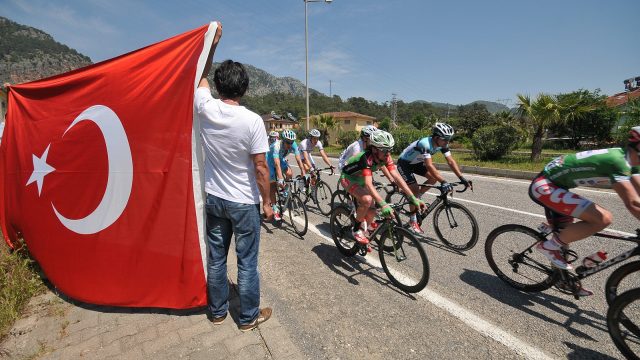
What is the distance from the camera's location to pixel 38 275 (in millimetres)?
3475

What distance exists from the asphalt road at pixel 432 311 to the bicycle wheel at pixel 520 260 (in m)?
0.13

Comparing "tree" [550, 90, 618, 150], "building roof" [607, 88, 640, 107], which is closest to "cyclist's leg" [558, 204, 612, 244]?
"tree" [550, 90, 618, 150]

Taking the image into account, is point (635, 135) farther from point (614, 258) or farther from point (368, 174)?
point (368, 174)

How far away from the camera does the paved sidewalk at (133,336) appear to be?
251 cm

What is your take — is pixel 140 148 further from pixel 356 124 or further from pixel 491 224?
A: pixel 356 124

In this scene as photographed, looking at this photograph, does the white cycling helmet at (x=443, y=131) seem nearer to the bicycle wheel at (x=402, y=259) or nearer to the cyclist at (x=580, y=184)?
the cyclist at (x=580, y=184)

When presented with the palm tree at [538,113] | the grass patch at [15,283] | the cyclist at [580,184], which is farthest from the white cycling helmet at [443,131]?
the palm tree at [538,113]

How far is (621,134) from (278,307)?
19872 millimetres

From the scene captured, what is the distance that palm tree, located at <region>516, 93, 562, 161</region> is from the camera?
14.1 m

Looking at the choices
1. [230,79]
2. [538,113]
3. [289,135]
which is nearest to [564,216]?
[230,79]

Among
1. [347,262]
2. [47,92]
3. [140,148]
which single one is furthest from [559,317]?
[47,92]

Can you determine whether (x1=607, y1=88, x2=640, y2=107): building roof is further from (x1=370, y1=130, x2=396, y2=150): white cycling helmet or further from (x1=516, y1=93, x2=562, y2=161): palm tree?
(x1=370, y1=130, x2=396, y2=150): white cycling helmet

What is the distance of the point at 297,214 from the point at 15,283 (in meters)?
3.93

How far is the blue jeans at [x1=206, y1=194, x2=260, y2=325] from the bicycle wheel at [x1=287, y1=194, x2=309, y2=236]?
270cm
